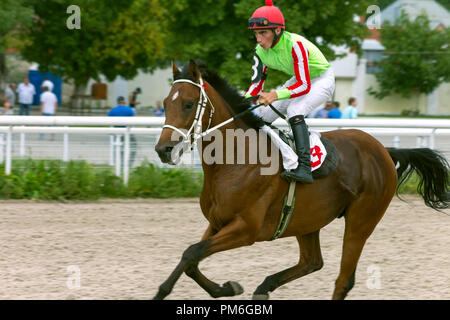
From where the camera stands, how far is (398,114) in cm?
4075

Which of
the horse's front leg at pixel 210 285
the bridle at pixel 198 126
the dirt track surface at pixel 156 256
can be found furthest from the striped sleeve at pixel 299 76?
the dirt track surface at pixel 156 256

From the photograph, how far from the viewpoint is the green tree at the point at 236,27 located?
15.5 meters

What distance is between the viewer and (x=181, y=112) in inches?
153

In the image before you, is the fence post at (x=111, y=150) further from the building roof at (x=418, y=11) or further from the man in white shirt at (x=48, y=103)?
the building roof at (x=418, y=11)

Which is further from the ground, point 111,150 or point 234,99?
point 234,99

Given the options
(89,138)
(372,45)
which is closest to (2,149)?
(89,138)

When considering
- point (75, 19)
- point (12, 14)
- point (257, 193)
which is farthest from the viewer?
point (12, 14)

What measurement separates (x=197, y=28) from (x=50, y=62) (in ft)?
28.0

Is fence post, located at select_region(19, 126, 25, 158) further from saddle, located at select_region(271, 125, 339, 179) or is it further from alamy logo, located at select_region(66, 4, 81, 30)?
saddle, located at select_region(271, 125, 339, 179)

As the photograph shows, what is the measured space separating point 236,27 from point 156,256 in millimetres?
11169

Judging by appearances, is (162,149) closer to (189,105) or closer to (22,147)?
(189,105)

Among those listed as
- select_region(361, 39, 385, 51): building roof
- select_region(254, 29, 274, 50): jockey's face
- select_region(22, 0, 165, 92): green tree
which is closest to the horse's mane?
select_region(254, 29, 274, 50): jockey's face
